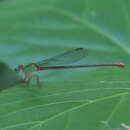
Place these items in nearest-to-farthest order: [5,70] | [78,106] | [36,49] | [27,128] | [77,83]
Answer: [27,128], [78,106], [77,83], [36,49], [5,70]

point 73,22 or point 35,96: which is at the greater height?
point 73,22

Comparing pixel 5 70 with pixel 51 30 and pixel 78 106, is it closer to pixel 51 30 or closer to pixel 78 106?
pixel 51 30

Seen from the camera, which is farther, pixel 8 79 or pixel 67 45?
pixel 8 79

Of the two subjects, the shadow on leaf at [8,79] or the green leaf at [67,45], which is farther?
the shadow on leaf at [8,79]

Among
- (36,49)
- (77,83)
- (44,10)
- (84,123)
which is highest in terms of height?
(44,10)

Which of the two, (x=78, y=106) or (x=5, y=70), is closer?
(x=78, y=106)

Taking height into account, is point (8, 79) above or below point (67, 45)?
below

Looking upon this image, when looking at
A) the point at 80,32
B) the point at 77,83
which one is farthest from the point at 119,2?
the point at 77,83

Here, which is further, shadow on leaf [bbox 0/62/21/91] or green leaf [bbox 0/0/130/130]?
shadow on leaf [bbox 0/62/21/91]
